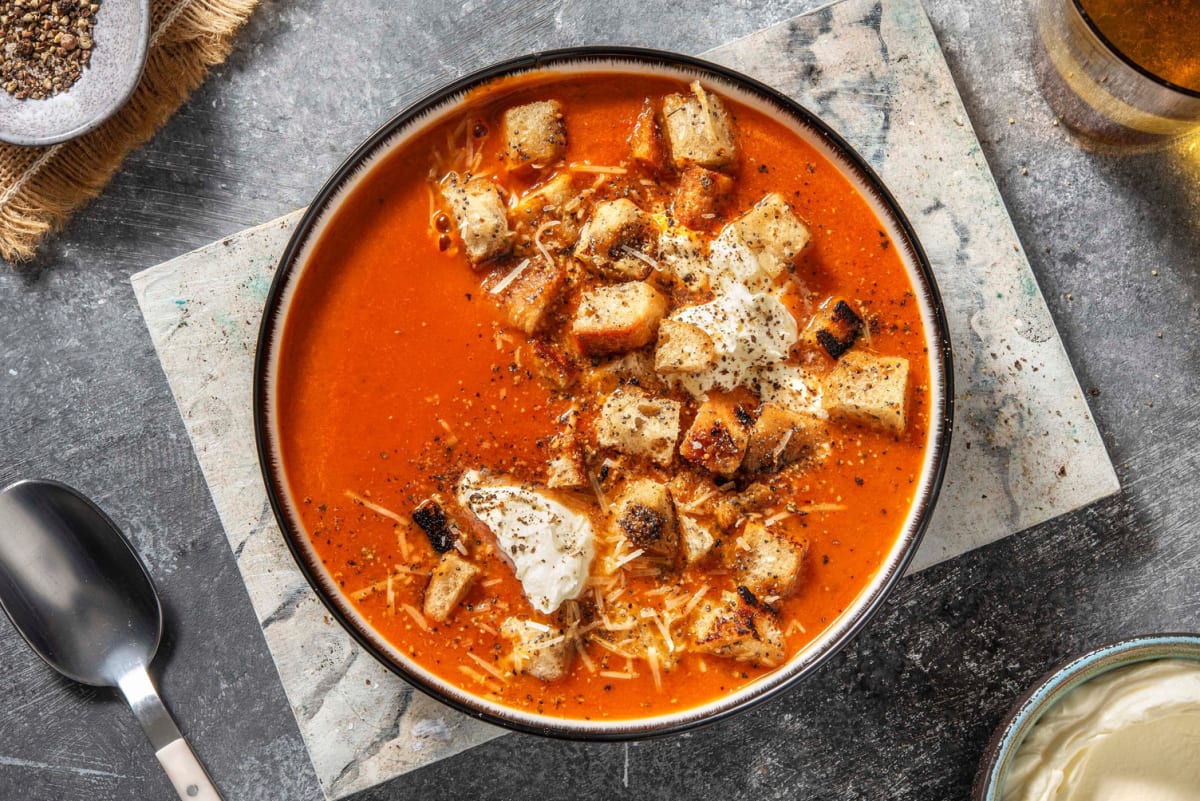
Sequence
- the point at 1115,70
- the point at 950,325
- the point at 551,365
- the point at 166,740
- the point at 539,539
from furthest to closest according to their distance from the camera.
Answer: the point at 166,740
the point at 950,325
the point at 1115,70
the point at 551,365
the point at 539,539

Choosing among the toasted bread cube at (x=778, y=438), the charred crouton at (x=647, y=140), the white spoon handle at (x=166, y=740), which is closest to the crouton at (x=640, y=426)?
the toasted bread cube at (x=778, y=438)

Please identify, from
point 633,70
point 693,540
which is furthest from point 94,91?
point 693,540

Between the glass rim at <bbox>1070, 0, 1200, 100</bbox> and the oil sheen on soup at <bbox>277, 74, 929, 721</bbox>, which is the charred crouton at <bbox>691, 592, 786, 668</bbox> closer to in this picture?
the oil sheen on soup at <bbox>277, 74, 929, 721</bbox>

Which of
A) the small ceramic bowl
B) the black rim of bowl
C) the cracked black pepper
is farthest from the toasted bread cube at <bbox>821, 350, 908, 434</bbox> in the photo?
the cracked black pepper

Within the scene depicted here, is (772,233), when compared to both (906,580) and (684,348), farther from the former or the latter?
(906,580)

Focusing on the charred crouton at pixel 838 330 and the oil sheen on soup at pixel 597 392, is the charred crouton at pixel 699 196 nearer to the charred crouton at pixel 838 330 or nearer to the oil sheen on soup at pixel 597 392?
the oil sheen on soup at pixel 597 392

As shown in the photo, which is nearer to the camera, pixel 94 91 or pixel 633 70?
pixel 633 70

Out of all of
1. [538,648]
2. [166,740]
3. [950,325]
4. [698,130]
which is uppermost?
[698,130]
